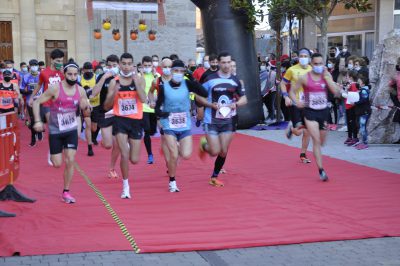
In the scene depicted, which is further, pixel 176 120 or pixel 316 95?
pixel 316 95

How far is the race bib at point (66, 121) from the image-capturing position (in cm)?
779

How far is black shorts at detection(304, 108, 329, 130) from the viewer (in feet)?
30.6

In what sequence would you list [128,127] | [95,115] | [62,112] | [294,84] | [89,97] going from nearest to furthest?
[62,112]
[128,127]
[294,84]
[89,97]
[95,115]

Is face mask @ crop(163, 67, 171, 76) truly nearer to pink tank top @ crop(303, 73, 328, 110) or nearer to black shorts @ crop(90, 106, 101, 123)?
pink tank top @ crop(303, 73, 328, 110)

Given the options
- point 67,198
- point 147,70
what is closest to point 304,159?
point 147,70

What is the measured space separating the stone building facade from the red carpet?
62.0 feet

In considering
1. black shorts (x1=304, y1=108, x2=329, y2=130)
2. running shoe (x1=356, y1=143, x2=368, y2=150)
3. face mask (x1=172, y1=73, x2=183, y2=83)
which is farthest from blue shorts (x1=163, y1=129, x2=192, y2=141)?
running shoe (x1=356, y1=143, x2=368, y2=150)

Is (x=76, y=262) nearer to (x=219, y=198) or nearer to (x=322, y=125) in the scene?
(x=219, y=198)

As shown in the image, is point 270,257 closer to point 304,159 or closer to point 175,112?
point 175,112

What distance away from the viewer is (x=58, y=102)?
307 inches

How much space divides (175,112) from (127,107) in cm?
67

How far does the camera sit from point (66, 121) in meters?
7.84

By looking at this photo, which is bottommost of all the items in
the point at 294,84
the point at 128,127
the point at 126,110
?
the point at 128,127

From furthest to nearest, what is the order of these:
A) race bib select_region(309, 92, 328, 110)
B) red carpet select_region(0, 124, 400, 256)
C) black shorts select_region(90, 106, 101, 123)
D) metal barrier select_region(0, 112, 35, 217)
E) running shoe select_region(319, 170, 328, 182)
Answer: black shorts select_region(90, 106, 101, 123)
race bib select_region(309, 92, 328, 110)
running shoe select_region(319, 170, 328, 182)
metal barrier select_region(0, 112, 35, 217)
red carpet select_region(0, 124, 400, 256)
